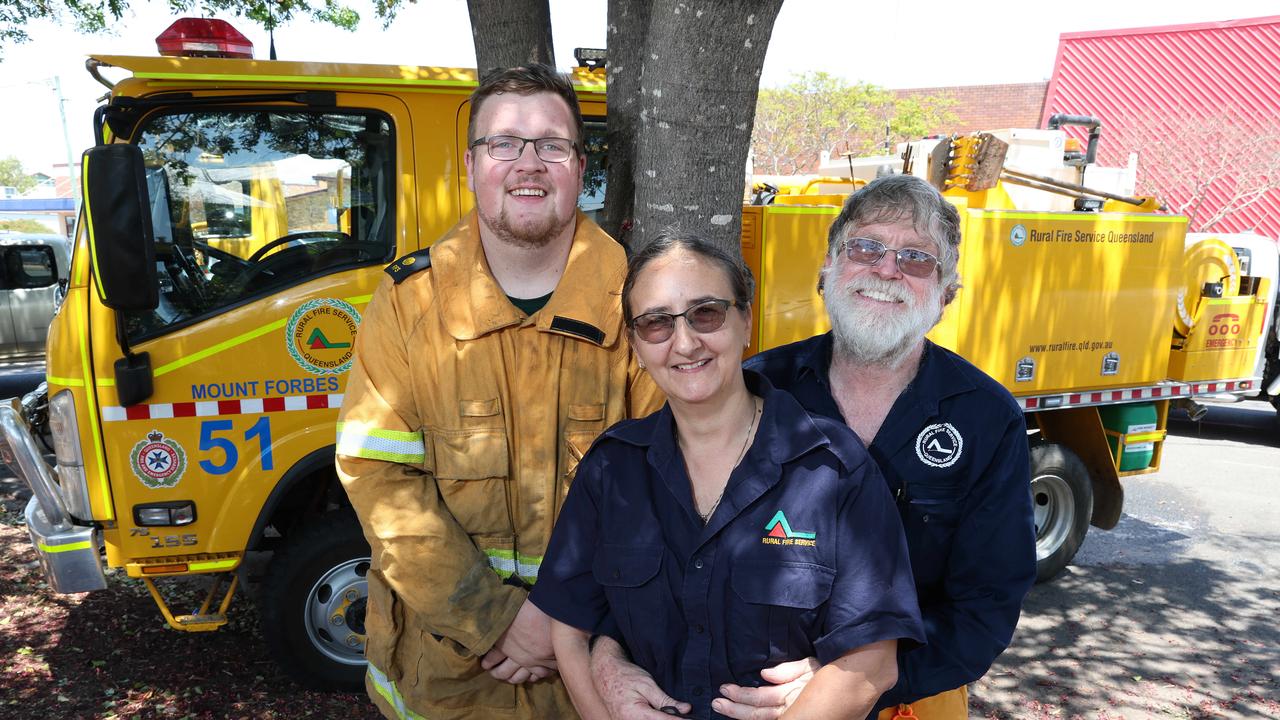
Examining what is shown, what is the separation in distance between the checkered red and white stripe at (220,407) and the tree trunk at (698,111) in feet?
5.61

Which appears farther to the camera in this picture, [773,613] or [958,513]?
[958,513]

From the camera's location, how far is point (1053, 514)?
5.22 m

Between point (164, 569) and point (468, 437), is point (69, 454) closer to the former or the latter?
point (164, 569)

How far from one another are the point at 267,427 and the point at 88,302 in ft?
2.55

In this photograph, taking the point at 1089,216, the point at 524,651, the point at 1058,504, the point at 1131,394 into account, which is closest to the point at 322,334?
the point at 524,651

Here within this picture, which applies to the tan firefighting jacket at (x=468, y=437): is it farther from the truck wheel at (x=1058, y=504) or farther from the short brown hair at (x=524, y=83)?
the truck wheel at (x=1058, y=504)

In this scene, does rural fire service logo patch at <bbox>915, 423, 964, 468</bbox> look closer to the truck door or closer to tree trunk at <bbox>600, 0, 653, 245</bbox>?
tree trunk at <bbox>600, 0, 653, 245</bbox>

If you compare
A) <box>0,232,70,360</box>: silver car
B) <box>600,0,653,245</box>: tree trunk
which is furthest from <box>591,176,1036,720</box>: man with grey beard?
<box>0,232,70,360</box>: silver car

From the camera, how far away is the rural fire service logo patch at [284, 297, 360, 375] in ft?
11.3

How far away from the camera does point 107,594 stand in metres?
4.90

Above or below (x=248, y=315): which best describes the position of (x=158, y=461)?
below

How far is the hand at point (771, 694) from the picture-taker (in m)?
1.57

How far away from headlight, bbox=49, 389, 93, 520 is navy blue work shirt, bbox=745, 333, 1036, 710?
287 cm

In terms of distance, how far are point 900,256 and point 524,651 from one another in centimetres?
120
